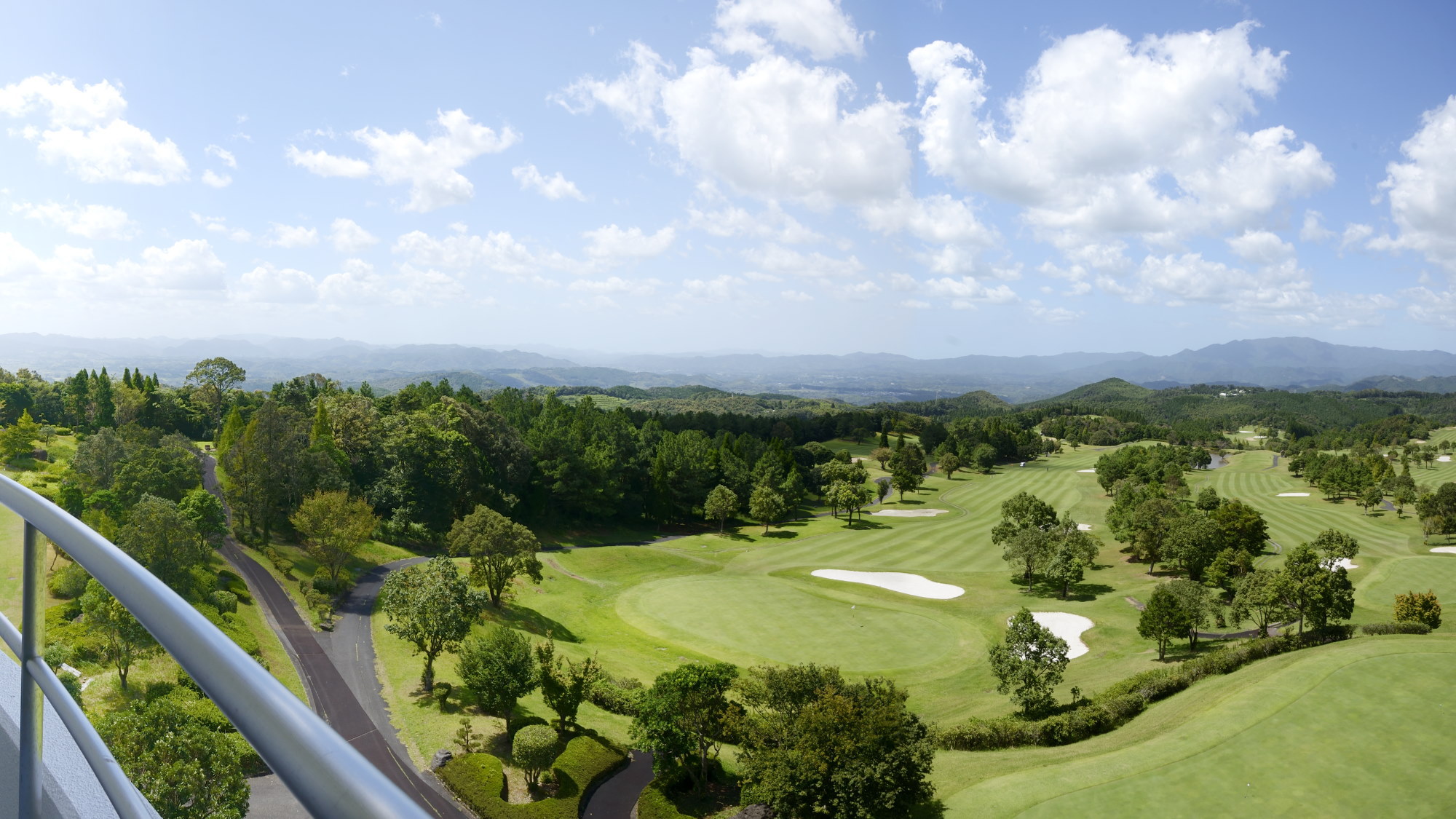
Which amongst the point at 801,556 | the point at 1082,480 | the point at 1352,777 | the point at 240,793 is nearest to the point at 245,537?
the point at 801,556

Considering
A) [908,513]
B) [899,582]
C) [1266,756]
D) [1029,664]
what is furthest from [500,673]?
[908,513]

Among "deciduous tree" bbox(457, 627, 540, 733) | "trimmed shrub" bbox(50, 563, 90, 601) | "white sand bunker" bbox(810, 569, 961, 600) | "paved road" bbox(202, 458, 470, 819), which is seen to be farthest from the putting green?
"trimmed shrub" bbox(50, 563, 90, 601)

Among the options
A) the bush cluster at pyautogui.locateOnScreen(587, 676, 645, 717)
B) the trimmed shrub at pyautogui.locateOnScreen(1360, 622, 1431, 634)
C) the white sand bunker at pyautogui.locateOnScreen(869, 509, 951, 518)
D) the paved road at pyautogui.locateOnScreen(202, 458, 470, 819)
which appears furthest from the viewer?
the white sand bunker at pyautogui.locateOnScreen(869, 509, 951, 518)

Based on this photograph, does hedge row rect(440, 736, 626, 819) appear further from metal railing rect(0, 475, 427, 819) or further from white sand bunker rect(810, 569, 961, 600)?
white sand bunker rect(810, 569, 961, 600)

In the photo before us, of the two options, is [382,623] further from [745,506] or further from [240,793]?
[745,506]

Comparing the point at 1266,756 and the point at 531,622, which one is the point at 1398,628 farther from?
the point at 531,622

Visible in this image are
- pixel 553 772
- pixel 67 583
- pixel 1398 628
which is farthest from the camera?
pixel 1398 628
